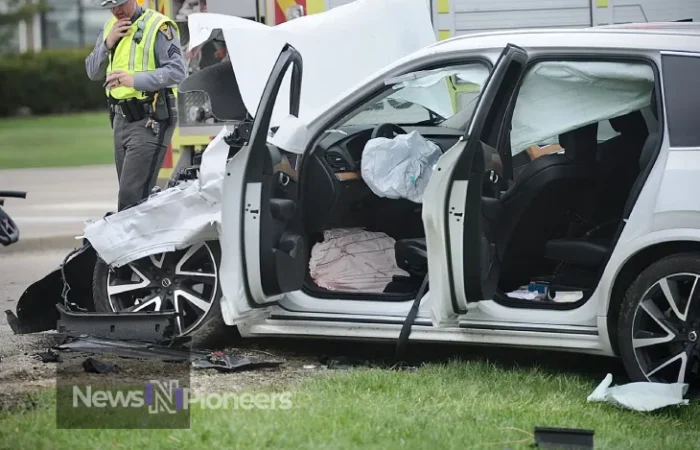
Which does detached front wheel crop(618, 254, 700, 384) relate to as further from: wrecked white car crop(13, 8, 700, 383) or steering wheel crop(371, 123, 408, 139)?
steering wheel crop(371, 123, 408, 139)

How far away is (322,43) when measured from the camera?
24.5 ft

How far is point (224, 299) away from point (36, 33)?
37.7 meters

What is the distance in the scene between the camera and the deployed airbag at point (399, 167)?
6.73 metres

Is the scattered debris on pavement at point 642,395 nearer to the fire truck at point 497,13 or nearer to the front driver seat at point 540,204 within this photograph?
the front driver seat at point 540,204

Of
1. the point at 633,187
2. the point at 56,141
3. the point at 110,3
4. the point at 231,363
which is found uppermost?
the point at 110,3

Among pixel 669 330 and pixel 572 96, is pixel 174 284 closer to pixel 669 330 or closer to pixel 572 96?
pixel 572 96

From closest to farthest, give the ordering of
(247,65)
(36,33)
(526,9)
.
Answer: (247,65) < (526,9) < (36,33)

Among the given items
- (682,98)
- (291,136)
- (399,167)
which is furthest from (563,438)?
(291,136)

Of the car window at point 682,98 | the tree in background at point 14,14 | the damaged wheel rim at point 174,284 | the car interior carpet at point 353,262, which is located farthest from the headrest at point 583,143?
the tree in background at point 14,14

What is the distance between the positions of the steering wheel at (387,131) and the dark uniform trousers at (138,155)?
65.8 inches

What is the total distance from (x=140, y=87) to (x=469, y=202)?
2850 millimetres

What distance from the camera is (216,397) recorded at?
5789 millimetres

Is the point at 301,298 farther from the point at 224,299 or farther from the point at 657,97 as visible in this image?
the point at 657,97

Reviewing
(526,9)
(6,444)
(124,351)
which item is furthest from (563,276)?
(526,9)
